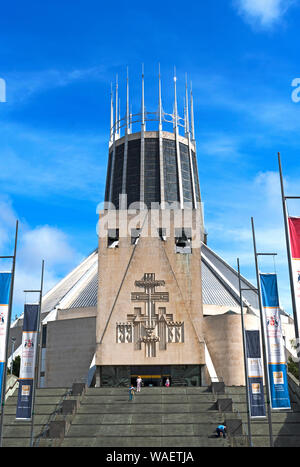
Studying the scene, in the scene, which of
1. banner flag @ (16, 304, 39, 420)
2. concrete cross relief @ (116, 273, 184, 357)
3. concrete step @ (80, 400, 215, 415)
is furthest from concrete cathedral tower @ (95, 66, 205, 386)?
banner flag @ (16, 304, 39, 420)

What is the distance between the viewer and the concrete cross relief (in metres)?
35.1

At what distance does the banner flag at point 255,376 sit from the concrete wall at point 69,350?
2027cm

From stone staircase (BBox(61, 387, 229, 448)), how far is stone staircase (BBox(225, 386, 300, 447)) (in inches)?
56.7

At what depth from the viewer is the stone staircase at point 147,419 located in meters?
23.5

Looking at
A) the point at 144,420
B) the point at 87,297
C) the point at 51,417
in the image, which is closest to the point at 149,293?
the point at 144,420

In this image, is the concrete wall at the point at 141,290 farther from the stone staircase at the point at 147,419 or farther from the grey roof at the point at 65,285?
the grey roof at the point at 65,285

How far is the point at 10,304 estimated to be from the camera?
1958 cm

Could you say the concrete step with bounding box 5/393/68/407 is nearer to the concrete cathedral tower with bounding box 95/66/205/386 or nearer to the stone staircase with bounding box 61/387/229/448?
the stone staircase with bounding box 61/387/229/448

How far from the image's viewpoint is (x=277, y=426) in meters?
25.9

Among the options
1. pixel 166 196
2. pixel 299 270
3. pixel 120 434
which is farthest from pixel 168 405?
pixel 166 196

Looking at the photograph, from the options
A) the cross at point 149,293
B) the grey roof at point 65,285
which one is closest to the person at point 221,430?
the cross at point 149,293

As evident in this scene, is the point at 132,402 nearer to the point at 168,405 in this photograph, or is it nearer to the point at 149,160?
the point at 168,405

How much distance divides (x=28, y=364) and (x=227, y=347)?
1975 cm

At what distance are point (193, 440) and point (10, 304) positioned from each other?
34.8 feet
